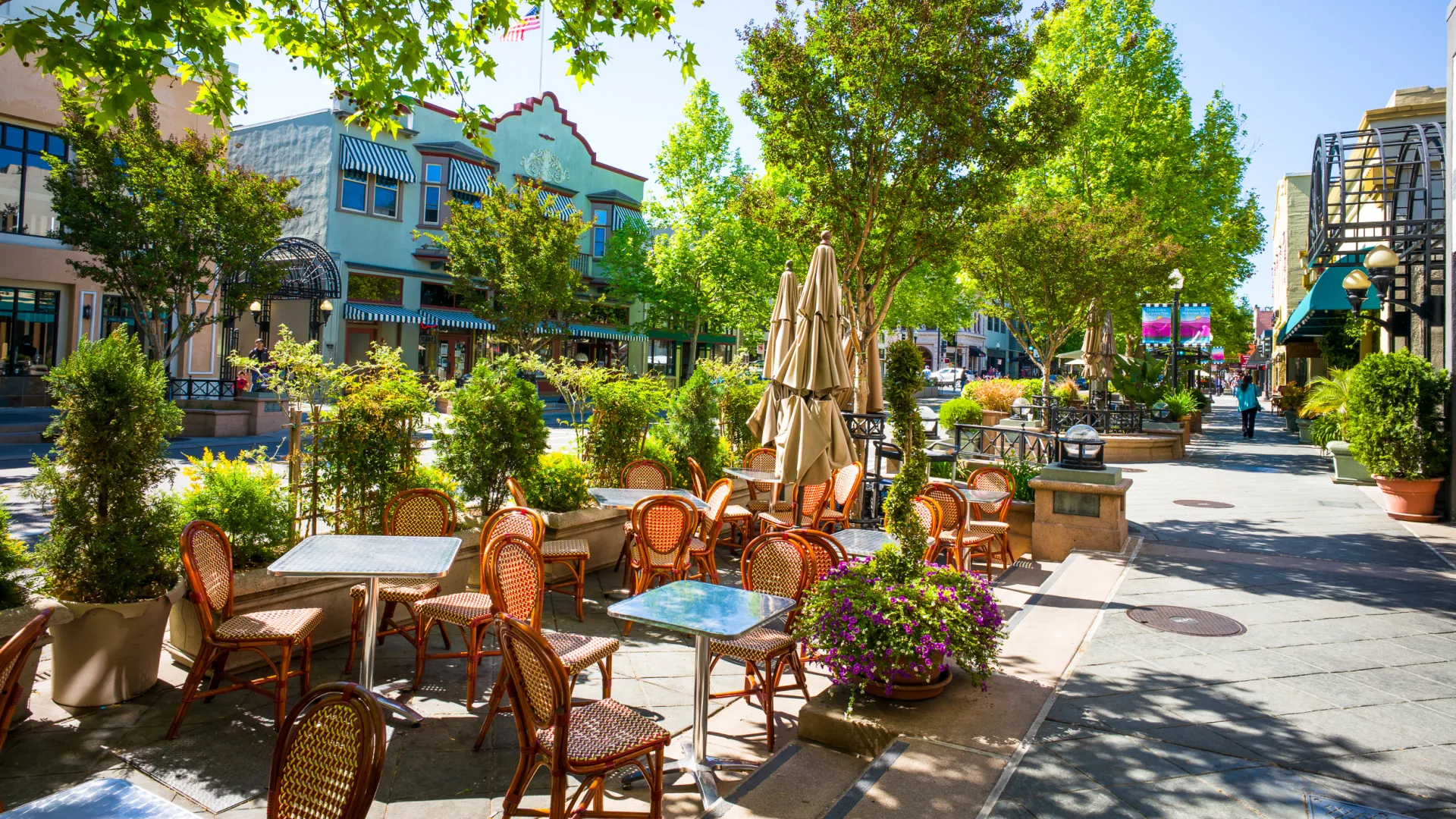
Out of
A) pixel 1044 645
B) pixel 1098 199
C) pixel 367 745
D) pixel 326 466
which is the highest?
pixel 1098 199

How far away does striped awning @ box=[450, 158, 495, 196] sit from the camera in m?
32.7

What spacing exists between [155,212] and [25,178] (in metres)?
7.68

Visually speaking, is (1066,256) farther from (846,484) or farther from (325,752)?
(325,752)

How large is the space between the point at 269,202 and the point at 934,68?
16.6 meters

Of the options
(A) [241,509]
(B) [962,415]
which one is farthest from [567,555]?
(B) [962,415]

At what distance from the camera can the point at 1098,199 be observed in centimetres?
2441

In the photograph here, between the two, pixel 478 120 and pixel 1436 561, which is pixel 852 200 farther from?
pixel 1436 561

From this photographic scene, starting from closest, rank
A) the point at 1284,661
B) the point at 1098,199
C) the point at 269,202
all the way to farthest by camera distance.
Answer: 1. the point at 1284,661
2. the point at 269,202
3. the point at 1098,199

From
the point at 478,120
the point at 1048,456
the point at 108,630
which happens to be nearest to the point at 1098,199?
the point at 1048,456

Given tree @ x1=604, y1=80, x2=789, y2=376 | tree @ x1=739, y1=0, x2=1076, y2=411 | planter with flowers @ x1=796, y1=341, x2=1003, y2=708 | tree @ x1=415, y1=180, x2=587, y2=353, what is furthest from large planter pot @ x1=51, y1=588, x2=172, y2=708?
tree @ x1=604, y1=80, x2=789, y2=376

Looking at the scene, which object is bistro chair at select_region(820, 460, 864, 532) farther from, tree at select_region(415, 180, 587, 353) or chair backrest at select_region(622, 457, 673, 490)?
tree at select_region(415, 180, 587, 353)

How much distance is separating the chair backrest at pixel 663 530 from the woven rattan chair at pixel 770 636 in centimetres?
145

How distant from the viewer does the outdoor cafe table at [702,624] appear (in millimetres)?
4082

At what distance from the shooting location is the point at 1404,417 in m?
11.1
